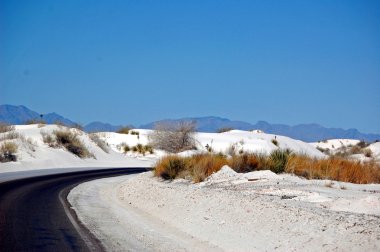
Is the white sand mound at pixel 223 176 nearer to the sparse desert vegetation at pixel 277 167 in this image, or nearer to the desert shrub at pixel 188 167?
the sparse desert vegetation at pixel 277 167

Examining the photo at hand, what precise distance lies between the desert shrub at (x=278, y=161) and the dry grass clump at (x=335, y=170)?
243mm

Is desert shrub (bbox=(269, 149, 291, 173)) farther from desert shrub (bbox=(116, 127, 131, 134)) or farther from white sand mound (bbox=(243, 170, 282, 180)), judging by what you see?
desert shrub (bbox=(116, 127, 131, 134))

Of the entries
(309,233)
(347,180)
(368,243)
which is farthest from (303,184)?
(368,243)

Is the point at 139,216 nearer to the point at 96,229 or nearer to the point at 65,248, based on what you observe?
the point at 96,229

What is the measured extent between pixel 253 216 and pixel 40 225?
489 cm

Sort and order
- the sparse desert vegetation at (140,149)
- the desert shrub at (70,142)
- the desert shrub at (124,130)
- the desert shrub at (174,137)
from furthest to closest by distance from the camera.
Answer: the desert shrub at (124,130), the desert shrub at (174,137), the sparse desert vegetation at (140,149), the desert shrub at (70,142)

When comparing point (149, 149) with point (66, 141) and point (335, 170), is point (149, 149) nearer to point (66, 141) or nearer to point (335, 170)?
point (66, 141)

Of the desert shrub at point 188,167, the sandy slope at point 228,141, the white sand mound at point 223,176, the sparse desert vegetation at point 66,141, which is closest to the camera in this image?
the white sand mound at point 223,176

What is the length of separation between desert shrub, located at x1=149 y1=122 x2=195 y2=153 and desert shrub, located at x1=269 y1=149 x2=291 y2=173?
124ft

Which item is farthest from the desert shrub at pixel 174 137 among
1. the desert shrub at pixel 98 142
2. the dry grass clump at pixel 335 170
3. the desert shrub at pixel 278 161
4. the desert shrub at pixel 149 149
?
the dry grass clump at pixel 335 170

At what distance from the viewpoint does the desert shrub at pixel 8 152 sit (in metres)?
35.2

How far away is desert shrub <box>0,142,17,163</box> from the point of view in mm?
35213

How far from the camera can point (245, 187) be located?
672 inches

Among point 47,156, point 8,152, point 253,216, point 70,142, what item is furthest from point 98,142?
point 253,216
